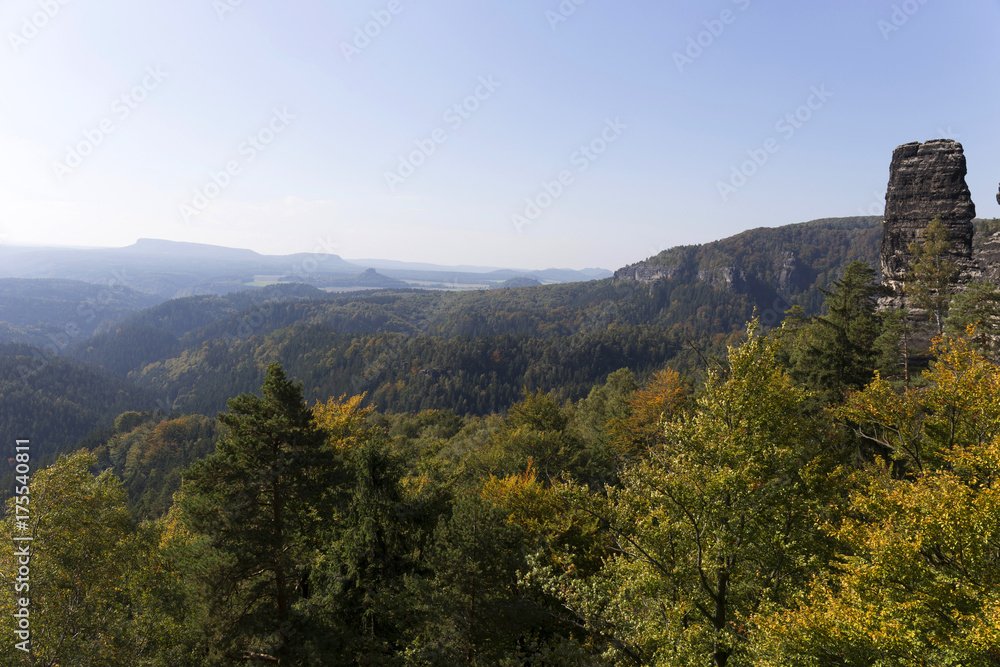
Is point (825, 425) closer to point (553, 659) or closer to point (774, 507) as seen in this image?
point (774, 507)

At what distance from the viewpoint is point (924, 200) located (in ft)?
161

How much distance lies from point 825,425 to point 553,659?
18.7 meters

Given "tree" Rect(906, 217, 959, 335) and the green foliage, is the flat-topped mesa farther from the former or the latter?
the green foliage

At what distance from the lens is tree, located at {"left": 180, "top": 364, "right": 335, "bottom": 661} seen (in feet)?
53.2

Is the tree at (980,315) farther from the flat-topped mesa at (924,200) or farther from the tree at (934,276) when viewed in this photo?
the flat-topped mesa at (924,200)

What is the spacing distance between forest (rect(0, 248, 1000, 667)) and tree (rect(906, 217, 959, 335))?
81.7 feet

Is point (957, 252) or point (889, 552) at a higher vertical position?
point (957, 252)

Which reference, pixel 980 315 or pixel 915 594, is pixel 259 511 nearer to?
pixel 915 594

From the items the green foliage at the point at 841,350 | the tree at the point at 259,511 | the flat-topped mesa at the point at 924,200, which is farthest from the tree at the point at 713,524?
the flat-topped mesa at the point at 924,200

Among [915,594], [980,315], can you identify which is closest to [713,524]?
[915,594]

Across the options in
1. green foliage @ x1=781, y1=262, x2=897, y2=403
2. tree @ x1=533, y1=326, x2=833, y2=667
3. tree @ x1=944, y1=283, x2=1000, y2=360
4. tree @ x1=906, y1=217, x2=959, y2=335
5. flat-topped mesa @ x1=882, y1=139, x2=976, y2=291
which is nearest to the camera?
tree @ x1=533, y1=326, x2=833, y2=667

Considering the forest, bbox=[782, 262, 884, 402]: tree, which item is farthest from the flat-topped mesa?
the forest

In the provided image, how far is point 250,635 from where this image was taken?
16.4 metres

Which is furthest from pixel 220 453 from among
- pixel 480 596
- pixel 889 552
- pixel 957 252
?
pixel 957 252
